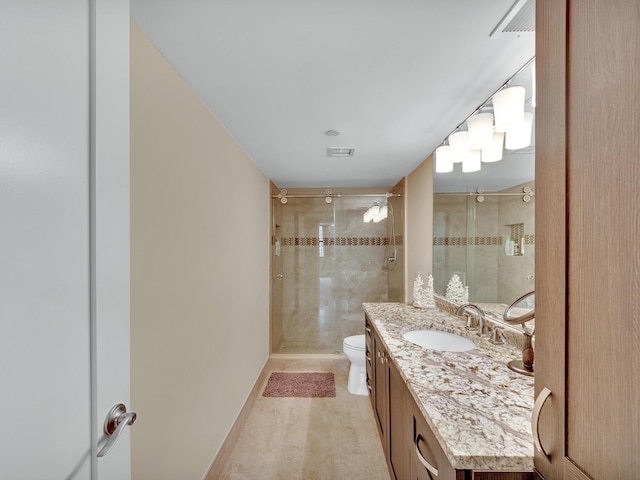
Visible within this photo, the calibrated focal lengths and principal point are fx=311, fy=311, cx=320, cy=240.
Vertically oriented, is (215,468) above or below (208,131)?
below

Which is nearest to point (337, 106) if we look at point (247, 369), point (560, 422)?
point (560, 422)

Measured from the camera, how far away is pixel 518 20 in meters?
1.10

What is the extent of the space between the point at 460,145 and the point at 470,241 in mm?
662

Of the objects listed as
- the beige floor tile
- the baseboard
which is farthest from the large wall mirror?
the baseboard

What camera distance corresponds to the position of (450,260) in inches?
97.2

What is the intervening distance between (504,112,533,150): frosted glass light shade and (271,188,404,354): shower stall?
2.51m

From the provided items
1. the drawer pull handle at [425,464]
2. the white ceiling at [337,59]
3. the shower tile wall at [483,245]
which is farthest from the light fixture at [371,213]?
the drawer pull handle at [425,464]

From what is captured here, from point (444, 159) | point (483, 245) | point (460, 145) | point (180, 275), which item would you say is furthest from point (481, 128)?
point (180, 275)

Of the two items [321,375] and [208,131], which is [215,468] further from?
[208,131]

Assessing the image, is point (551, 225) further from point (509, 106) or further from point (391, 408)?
point (391, 408)

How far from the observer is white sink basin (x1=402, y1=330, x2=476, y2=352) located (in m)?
1.91
